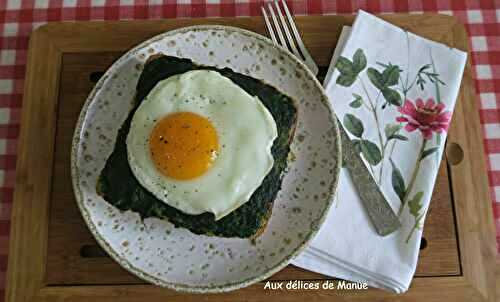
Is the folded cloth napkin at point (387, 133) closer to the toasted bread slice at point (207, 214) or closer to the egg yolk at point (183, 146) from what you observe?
the toasted bread slice at point (207, 214)

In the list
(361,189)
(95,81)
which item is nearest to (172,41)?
(95,81)

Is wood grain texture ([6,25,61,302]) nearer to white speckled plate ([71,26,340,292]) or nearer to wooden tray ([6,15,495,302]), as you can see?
wooden tray ([6,15,495,302])

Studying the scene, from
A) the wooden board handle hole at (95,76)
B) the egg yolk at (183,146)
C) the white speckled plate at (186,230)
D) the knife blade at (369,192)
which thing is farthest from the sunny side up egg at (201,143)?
the wooden board handle hole at (95,76)

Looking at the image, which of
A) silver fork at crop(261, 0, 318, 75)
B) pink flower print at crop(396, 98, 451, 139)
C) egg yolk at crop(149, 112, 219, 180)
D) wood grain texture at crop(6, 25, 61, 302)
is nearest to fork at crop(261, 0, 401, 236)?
silver fork at crop(261, 0, 318, 75)

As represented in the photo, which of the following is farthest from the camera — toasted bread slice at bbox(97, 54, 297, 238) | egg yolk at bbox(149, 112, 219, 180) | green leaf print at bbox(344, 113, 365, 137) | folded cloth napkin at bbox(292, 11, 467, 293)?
green leaf print at bbox(344, 113, 365, 137)

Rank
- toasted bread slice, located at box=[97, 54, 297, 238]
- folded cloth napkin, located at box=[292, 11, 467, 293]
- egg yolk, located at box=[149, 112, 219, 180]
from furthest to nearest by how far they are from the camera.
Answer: folded cloth napkin, located at box=[292, 11, 467, 293]
toasted bread slice, located at box=[97, 54, 297, 238]
egg yolk, located at box=[149, 112, 219, 180]

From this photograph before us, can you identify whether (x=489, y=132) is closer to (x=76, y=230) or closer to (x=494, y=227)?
(x=494, y=227)

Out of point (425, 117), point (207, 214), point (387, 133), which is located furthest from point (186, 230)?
point (425, 117)
